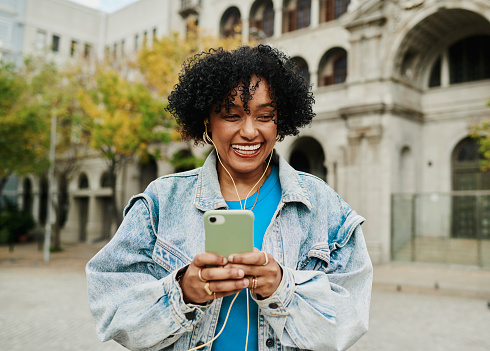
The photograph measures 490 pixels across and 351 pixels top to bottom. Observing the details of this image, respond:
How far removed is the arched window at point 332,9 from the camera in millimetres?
24605

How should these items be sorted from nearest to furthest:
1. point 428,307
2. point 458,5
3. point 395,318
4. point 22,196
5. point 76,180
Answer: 1. point 395,318
2. point 428,307
3. point 458,5
4. point 76,180
5. point 22,196

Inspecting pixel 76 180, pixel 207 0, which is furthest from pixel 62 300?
pixel 76 180

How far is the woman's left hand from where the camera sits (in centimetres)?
167

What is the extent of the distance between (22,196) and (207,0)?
1012 inches

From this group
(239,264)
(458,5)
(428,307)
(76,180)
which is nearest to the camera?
(239,264)

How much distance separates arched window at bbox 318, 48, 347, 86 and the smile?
23.4 metres

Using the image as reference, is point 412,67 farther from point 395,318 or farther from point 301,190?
point 301,190

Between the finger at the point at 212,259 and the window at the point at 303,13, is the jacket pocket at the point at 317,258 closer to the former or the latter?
the finger at the point at 212,259

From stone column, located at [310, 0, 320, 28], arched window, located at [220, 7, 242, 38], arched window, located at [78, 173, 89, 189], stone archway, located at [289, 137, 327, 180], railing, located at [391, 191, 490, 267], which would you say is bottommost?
railing, located at [391, 191, 490, 267]

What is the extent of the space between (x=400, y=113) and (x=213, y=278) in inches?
834

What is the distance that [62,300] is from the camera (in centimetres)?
1173

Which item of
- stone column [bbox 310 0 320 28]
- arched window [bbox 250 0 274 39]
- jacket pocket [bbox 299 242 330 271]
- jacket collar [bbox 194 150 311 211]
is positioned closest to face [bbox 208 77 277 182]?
jacket collar [bbox 194 150 311 211]

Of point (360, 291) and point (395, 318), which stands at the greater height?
point (360, 291)

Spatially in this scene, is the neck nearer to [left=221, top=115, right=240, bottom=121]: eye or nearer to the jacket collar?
the jacket collar
